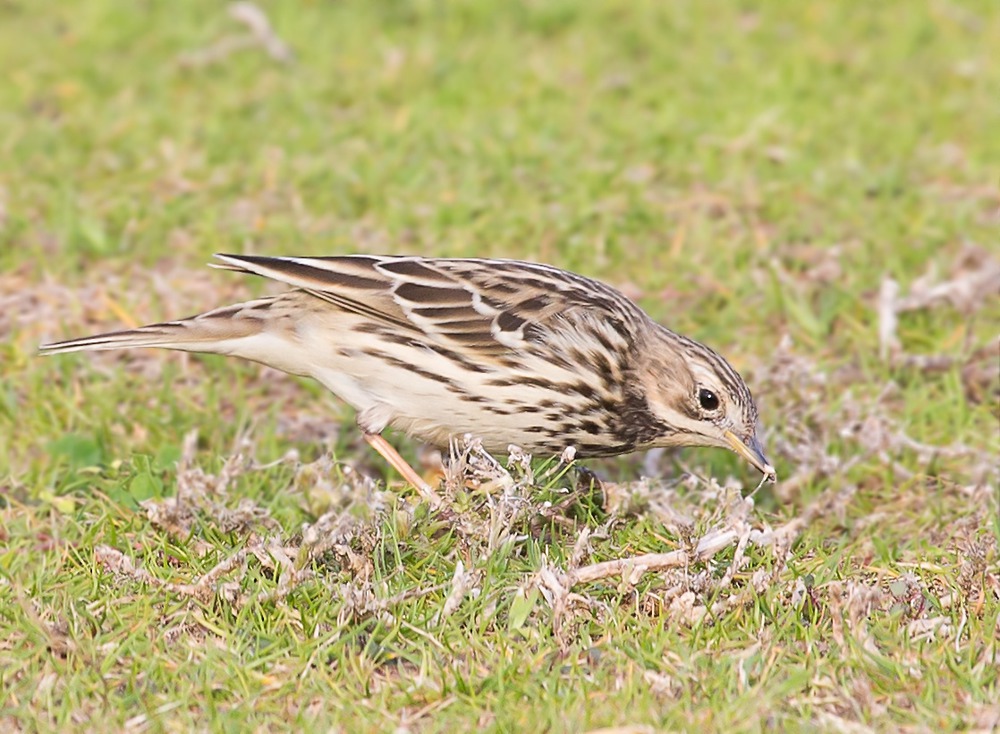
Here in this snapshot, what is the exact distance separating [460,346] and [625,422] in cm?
72

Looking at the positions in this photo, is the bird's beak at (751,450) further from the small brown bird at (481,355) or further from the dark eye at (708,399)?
the dark eye at (708,399)

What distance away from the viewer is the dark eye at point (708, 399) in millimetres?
6168

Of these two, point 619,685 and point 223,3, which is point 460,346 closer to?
point 619,685

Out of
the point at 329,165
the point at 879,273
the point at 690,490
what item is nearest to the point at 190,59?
the point at 329,165

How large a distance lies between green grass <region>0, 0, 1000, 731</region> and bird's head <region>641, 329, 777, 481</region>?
25 centimetres

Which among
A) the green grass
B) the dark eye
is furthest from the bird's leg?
the dark eye

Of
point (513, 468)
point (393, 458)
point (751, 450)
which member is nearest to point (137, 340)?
point (393, 458)

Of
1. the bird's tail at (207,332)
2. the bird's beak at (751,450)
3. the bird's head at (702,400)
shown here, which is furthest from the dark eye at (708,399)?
the bird's tail at (207,332)

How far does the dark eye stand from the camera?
243 inches

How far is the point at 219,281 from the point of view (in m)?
8.13

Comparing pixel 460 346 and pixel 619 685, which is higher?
pixel 460 346

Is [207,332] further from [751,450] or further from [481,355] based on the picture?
[751,450]

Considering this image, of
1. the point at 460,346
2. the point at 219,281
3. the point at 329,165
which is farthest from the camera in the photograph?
the point at 329,165

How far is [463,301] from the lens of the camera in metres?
6.30
